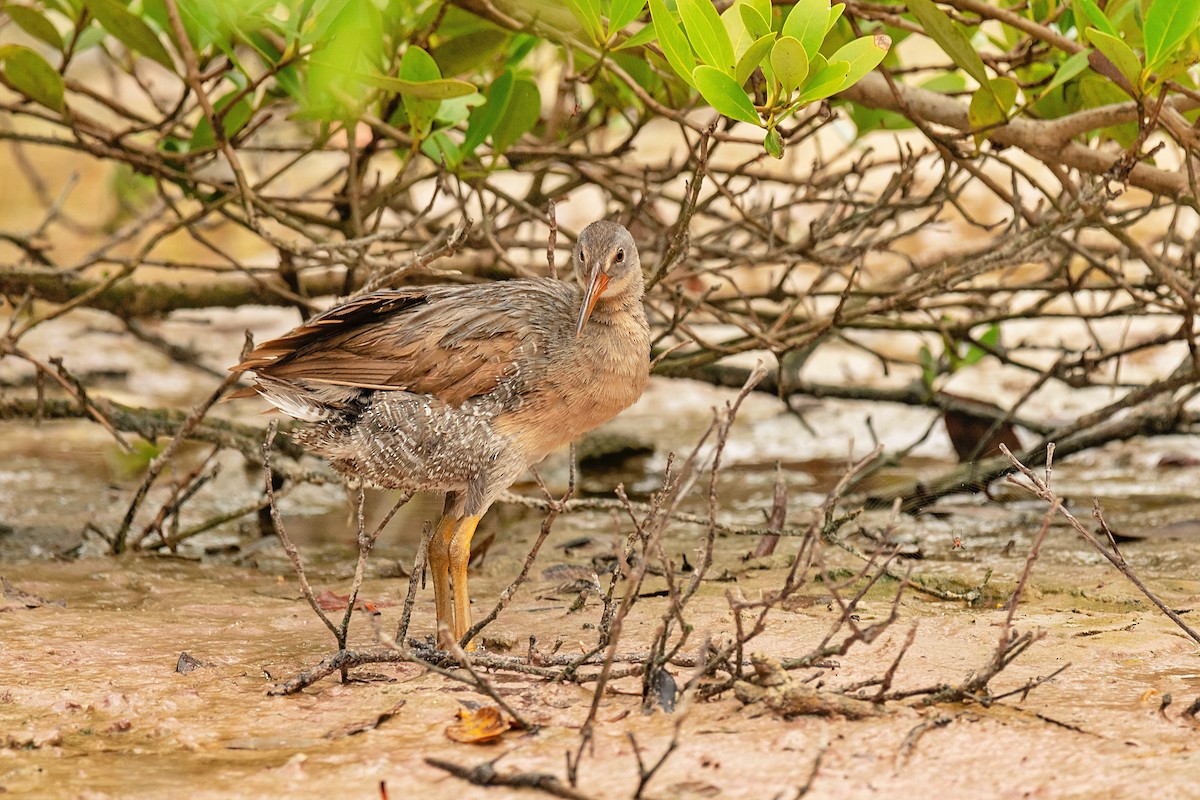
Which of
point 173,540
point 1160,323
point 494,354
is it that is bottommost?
point 1160,323

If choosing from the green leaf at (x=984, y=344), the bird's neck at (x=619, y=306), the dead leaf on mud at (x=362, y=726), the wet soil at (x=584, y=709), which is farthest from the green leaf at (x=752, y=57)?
the green leaf at (x=984, y=344)

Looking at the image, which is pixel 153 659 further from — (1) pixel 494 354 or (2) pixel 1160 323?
(2) pixel 1160 323

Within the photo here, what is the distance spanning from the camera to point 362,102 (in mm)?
4020

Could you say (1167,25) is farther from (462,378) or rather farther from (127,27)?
(127,27)

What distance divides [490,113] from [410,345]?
86 cm

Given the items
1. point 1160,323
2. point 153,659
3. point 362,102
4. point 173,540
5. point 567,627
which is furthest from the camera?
point 1160,323

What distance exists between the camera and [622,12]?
11.0ft

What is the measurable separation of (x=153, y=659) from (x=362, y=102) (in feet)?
6.10

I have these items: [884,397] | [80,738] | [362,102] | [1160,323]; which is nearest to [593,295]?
[362,102]

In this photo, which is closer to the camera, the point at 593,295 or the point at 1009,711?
the point at 1009,711

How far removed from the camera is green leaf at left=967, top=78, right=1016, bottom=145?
3.74 m

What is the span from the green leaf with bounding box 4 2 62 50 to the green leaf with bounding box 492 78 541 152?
1.61m

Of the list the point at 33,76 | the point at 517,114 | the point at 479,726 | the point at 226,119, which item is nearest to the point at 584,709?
the point at 479,726

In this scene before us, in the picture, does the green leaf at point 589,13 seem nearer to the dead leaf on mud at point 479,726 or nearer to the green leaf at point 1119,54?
the green leaf at point 1119,54
